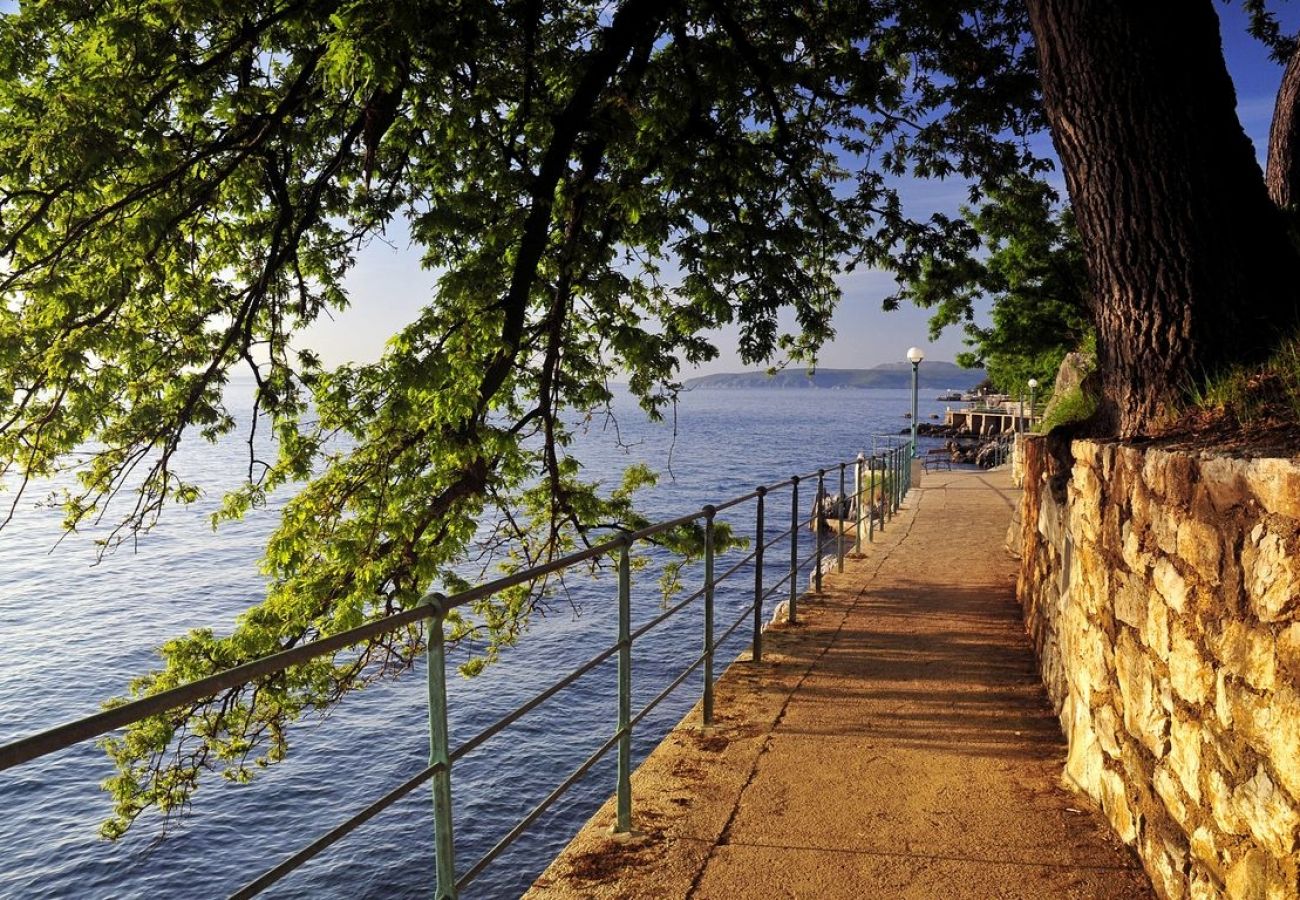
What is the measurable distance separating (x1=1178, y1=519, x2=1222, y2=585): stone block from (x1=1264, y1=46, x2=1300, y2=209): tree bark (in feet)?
15.9

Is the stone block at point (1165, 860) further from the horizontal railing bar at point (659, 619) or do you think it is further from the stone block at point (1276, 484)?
the horizontal railing bar at point (659, 619)

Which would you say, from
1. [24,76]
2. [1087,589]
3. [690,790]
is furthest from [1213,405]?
[24,76]

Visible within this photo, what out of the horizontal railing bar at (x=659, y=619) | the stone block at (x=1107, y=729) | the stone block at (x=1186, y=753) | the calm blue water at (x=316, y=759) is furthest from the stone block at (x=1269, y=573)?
the calm blue water at (x=316, y=759)

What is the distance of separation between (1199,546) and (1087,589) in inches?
65.2

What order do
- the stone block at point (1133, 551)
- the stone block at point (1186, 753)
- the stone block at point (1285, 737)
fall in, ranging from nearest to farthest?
the stone block at point (1285, 737)
the stone block at point (1186, 753)
the stone block at point (1133, 551)

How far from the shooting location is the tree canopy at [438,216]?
4.68 meters

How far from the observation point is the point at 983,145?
9031mm

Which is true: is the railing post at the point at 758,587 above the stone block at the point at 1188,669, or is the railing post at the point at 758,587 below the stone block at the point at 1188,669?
below

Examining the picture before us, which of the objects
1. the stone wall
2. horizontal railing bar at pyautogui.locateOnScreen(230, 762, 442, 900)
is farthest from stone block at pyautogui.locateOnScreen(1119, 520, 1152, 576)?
horizontal railing bar at pyautogui.locateOnScreen(230, 762, 442, 900)

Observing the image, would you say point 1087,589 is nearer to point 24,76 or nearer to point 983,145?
point 983,145

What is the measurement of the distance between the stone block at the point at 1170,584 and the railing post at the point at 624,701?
2.08m

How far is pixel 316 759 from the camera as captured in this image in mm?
14094

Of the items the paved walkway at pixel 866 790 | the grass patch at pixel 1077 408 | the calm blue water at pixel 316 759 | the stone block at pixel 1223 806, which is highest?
the grass patch at pixel 1077 408

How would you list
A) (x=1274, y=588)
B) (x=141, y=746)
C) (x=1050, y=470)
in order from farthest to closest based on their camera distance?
(x=141, y=746), (x=1050, y=470), (x=1274, y=588)
